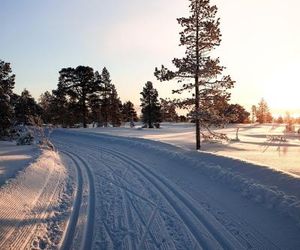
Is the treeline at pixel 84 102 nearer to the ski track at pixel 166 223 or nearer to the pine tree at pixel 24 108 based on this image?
the pine tree at pixel 24 108

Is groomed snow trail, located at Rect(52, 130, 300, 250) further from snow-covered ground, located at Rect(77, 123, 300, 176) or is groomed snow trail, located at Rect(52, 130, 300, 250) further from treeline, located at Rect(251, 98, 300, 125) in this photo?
treeline, located at Rect(251, 98, 300, 125)

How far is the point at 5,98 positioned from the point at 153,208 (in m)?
30.2

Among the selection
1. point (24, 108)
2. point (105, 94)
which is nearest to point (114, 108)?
point (105, 94)

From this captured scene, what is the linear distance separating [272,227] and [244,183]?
3801mm

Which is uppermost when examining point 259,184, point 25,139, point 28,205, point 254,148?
point 25,139

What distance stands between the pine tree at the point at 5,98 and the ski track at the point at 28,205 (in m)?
22.2

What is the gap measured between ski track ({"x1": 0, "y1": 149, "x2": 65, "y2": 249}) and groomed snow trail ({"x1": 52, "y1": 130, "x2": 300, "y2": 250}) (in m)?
0.80

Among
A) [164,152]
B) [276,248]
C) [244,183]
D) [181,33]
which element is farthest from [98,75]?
[276,248]

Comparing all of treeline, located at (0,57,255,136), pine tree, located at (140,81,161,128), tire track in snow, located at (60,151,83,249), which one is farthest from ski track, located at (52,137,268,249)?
pine tree, located at (140,81,161,128)

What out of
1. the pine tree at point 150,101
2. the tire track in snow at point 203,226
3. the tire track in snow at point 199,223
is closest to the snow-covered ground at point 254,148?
the tire track in snow at point 199,223

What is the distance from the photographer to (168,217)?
9.66 metres

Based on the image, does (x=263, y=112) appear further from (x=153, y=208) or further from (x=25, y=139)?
(x=153, y=208)

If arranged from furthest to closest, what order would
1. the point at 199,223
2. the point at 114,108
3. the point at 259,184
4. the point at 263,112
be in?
the point at 263,112, the point at 114,108, the point at 259,184, the point at 199,223

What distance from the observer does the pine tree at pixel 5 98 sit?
118 ft
